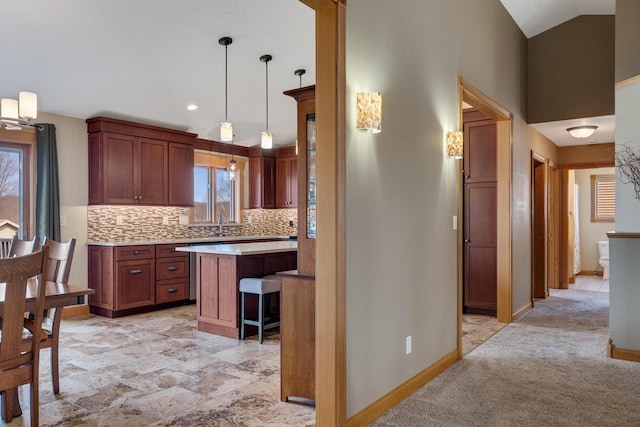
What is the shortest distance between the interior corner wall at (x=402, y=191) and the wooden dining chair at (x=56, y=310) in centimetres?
203

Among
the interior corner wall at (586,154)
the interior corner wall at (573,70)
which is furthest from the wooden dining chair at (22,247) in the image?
the interior corner wall at (586,154)

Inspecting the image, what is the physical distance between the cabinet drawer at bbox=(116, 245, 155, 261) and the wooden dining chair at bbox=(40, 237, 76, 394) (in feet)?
7.14

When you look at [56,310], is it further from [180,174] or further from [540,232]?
[540,232]

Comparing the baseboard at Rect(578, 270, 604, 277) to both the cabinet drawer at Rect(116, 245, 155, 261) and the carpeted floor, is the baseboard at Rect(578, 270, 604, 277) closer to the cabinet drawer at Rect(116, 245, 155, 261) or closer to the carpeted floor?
the carpeted floor

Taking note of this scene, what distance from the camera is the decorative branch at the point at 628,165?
3906 mm

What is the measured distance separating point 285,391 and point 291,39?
3.25 metres

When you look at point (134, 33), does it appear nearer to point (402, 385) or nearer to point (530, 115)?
point (402, 385)

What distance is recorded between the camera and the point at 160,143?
639 centimetres

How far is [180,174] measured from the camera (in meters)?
6.68

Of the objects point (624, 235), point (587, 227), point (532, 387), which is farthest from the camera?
point (587, 227)

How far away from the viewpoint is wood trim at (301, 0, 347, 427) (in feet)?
8.07

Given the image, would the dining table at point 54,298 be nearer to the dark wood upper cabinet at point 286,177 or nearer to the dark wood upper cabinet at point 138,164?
the dark wood upper cabinet at point 138,164

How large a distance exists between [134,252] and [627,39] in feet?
18.6

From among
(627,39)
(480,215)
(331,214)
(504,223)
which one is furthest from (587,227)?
(331,214)
